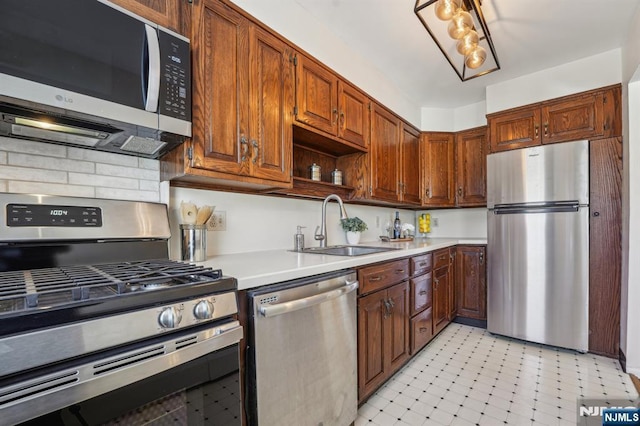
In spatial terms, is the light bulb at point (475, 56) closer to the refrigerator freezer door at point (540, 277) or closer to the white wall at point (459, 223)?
the refrigerator freezer door at point (540, 277)

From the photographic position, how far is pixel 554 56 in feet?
8.04

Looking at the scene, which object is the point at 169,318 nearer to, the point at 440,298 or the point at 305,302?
the point at 305,302

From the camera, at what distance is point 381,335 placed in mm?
1764

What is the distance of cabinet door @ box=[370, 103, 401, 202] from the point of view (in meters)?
2.49

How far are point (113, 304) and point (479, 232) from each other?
3633 millimetres

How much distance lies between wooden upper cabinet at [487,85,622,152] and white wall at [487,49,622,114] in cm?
7

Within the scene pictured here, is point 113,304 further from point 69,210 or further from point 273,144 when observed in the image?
point 273,144

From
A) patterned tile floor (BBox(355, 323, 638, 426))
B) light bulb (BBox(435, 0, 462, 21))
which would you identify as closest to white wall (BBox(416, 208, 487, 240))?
patterned tile floor (BBox(355, 323, 638, 426))

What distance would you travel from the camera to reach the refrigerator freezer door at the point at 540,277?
2.34 m

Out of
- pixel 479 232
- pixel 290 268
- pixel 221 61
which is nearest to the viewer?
pixel 290 268


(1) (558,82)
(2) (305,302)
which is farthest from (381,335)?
(1) (558,82)

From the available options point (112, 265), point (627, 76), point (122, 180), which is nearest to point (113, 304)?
point (112, 265)

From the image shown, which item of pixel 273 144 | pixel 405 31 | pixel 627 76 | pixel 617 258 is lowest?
pixel 617 258

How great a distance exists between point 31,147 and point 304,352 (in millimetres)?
1315
